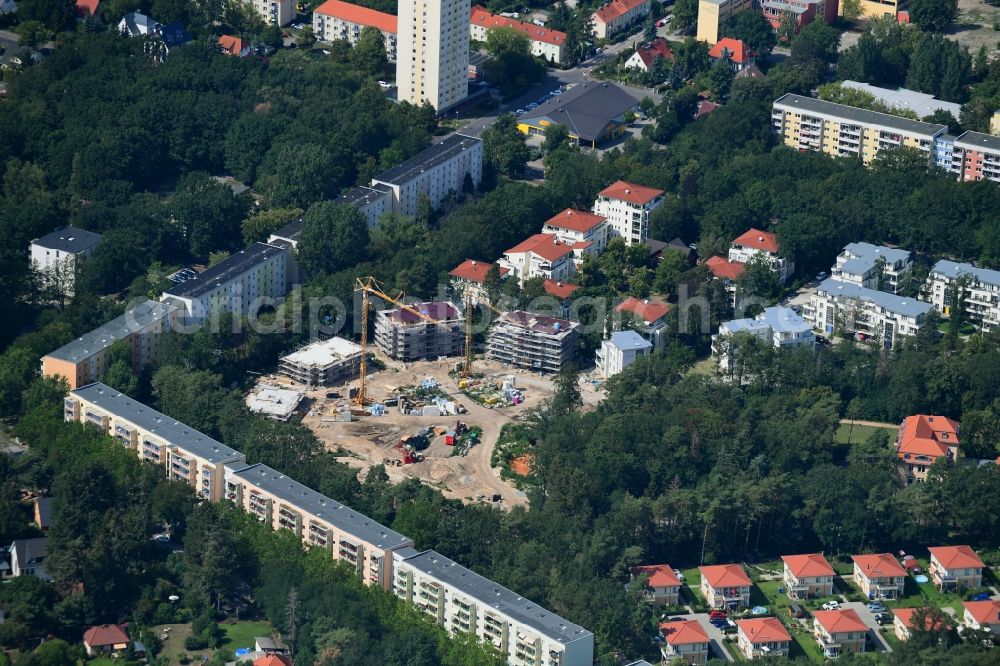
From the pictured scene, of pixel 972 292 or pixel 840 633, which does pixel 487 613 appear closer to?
pixel 840 633

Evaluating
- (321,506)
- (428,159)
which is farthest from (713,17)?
(321,506)

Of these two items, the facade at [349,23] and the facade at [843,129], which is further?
the facade at [349,23]

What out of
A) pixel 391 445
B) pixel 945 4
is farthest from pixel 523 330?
pixel 945 4

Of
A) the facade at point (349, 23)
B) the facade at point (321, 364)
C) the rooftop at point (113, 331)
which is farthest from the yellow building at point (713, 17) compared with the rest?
the rooftop at point (113, 331)

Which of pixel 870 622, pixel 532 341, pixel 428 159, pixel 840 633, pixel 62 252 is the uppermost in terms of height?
pixel 428 159

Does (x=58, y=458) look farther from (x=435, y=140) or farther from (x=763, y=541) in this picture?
(x=435, y=140)

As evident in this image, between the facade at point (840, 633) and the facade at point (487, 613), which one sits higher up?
the facade at point (487, 613)

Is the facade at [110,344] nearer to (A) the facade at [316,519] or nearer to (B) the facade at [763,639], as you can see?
(A) the facade at [316,519]
